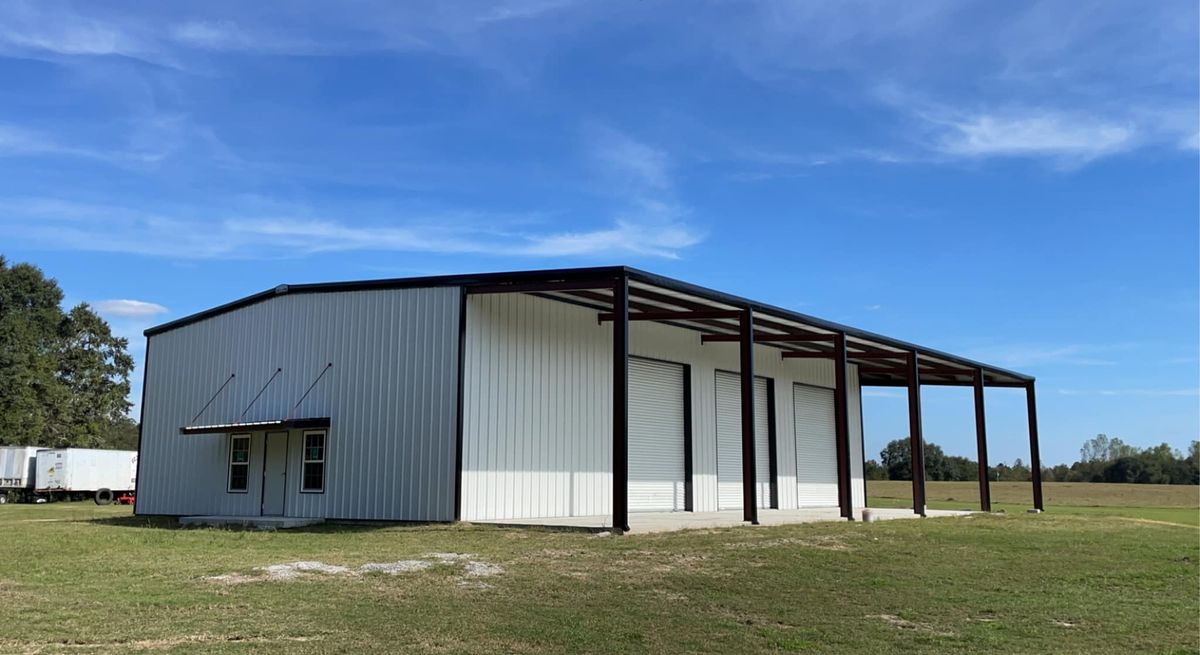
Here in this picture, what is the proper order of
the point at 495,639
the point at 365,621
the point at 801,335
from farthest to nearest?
the point at 801,335 → the point at 365,621 → the point at 495,639

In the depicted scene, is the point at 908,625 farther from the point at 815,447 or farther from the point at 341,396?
the point at 815,447

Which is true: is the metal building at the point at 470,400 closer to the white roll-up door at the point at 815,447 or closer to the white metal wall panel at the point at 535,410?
the white metal wall panel at the point at 535,410

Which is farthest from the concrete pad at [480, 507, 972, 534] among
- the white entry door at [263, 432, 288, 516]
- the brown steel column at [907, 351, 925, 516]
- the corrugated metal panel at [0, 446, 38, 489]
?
the corrugated metal panel at [0, 446, 38, 489]

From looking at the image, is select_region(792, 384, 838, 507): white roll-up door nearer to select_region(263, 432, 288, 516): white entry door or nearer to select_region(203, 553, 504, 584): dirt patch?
select_region(263, 432, 288, 516): white entry door

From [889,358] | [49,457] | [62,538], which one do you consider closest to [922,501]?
[889,358]

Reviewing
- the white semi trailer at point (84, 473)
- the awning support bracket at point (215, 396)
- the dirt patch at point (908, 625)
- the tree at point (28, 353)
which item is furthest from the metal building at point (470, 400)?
the tree at point (28, 353)

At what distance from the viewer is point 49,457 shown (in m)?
43.2

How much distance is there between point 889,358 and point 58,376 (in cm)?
5403

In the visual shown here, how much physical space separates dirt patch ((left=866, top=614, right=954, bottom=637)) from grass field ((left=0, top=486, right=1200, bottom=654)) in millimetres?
61

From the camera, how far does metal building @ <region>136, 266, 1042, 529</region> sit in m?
21.0

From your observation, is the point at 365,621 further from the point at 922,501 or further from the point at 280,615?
the point at 922,501

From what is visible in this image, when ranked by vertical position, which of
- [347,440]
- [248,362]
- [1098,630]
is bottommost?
[1098,630]

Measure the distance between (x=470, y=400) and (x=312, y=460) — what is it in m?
4.85

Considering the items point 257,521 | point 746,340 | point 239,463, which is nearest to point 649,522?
point 746,340
